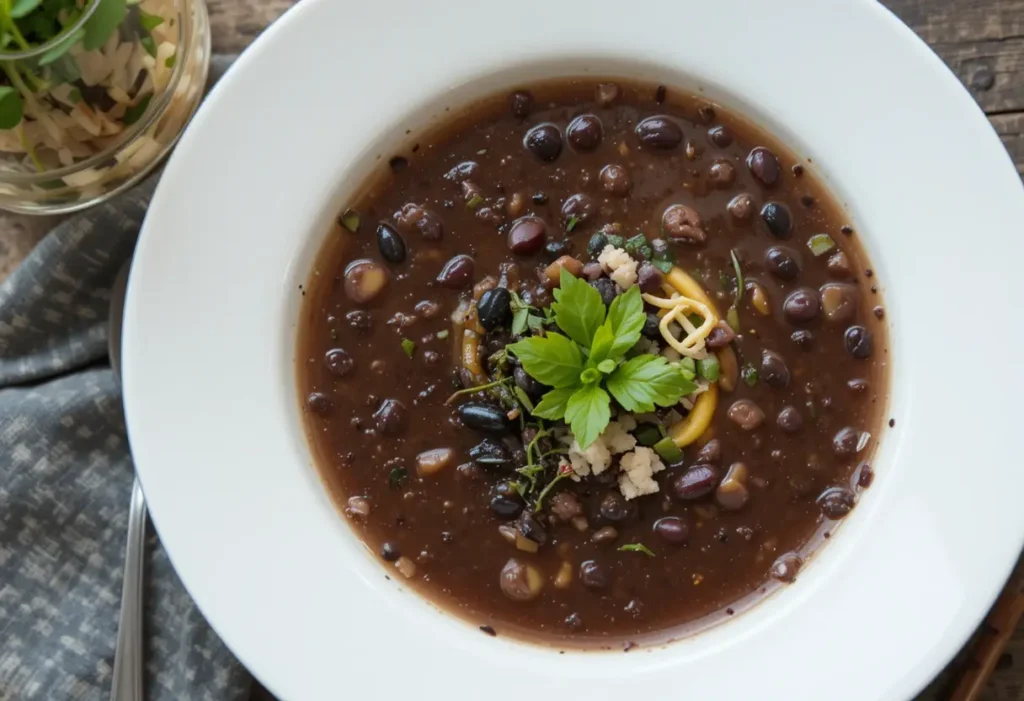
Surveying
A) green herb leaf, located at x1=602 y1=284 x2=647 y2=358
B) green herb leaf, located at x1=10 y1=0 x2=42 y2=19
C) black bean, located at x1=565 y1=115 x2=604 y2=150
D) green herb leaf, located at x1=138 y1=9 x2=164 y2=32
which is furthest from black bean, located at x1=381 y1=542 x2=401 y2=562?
green herb leaf, located at x1=10 y1=0 x2=42 y2=19

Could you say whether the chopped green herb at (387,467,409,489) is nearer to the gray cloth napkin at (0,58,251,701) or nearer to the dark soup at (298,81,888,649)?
the dark soup at (298,81,888,649)

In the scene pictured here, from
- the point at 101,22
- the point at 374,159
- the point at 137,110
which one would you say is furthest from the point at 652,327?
the point at 101,22

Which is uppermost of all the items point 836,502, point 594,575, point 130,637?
point 836,502

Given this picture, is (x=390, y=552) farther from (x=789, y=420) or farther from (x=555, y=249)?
(x=789, y=420)

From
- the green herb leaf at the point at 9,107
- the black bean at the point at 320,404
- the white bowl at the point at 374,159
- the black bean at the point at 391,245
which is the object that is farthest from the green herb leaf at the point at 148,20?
the black bean at the point at 320,404

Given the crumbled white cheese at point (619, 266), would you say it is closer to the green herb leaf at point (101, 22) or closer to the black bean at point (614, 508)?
the black bean at point (614, 508)

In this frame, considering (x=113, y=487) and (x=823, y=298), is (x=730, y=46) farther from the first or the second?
(x=113, y=487)

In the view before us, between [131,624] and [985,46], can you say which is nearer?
[131,624]
